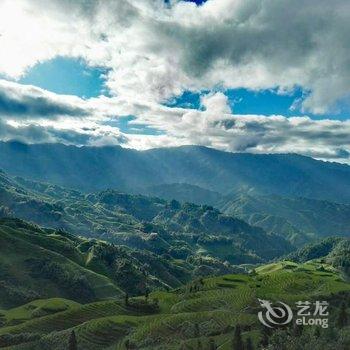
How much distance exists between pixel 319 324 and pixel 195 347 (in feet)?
167

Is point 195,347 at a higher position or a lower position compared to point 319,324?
lower

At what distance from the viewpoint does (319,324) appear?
7515 inches

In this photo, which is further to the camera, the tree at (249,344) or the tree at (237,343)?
the tree at (237,343)

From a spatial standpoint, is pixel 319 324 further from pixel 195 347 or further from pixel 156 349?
pixel 156 349

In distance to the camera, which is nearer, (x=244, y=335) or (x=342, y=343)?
(x=342, y=343)

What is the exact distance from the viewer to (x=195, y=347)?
195m

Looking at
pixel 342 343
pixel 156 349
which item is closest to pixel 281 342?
pixel 342 343

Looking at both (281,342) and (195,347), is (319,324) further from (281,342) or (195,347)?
(195,347)

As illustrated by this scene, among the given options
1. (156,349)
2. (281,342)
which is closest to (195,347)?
(156,349)

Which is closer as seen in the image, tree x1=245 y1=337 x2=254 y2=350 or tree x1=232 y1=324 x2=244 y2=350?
tree x1=245 y1=337 x2=254 y2=350

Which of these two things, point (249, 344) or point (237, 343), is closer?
point (249, 344)

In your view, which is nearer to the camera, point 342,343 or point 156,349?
point 342,343

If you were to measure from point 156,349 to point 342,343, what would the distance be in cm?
7446

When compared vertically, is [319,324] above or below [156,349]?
above
